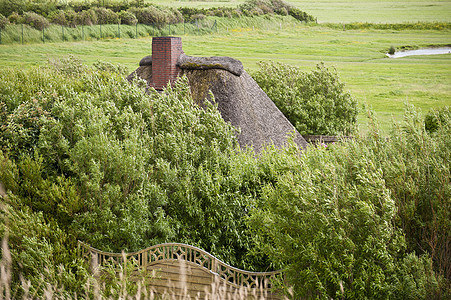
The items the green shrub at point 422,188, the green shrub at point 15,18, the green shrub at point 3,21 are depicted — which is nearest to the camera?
the green shrub at point 422,188

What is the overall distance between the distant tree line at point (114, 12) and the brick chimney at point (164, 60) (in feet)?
71.4

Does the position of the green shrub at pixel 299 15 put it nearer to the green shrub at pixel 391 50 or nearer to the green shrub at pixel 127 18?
the green shrub at pixel 391 50

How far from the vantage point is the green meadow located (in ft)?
105

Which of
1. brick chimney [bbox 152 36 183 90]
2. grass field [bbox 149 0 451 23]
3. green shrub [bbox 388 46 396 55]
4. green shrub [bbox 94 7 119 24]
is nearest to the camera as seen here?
brick chimney [bbox 152 36 183 90]

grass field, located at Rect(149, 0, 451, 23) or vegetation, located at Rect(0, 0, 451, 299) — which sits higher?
grass field, located at Rect(149, 0, 451, 23)

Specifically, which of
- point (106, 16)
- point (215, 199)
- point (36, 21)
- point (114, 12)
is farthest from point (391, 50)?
point (215, 199)

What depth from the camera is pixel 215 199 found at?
8.40 meters

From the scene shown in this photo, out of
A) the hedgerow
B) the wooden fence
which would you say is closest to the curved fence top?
the wooden fence

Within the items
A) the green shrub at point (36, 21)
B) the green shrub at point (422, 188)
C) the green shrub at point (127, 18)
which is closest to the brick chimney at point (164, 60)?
the green shrub at point (422, 188)

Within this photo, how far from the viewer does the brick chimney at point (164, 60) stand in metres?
14.7

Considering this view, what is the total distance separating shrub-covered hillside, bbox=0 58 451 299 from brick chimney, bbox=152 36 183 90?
3.34 metres

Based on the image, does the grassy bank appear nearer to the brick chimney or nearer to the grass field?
the grass field

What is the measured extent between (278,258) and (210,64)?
9449 mm

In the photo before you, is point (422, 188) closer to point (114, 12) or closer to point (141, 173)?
point (141, 173)
